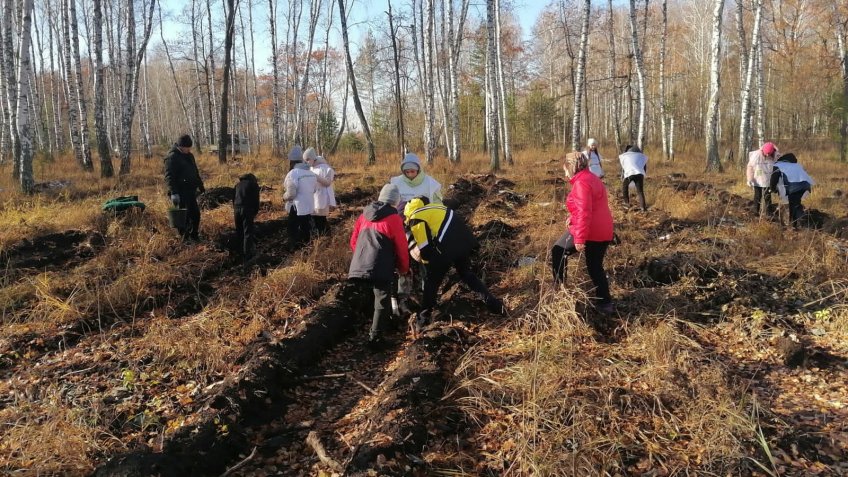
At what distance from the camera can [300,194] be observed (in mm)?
7664

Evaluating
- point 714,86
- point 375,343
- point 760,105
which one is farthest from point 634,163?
point 760,105

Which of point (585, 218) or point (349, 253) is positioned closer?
point (585, 218)

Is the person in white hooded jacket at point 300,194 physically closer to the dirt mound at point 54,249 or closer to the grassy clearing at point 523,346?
the grassy clearing at point 523,346

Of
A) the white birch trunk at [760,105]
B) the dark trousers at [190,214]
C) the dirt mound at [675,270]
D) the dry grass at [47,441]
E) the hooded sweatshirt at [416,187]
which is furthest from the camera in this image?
the white birch trunk at [760,105]

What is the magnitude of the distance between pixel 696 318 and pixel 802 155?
27191mm

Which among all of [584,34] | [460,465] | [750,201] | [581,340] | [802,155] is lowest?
[460,465]

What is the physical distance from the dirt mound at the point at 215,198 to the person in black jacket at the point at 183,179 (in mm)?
2376

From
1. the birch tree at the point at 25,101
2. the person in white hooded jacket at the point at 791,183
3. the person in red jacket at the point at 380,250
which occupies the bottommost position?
the person in red jacket at the point at 380,250

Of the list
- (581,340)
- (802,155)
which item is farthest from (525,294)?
(802,155)

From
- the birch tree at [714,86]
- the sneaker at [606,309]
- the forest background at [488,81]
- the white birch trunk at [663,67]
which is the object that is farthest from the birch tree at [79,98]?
the white birch trunk at [663,67]

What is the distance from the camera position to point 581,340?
464 cm

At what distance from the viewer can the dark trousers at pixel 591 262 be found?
16.6 feet

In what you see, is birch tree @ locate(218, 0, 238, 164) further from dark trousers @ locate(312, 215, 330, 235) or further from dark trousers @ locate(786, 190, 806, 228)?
dark trousers @ locate(786, 190, 806, 228)

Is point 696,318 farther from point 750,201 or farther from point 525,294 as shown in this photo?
point 750,201
